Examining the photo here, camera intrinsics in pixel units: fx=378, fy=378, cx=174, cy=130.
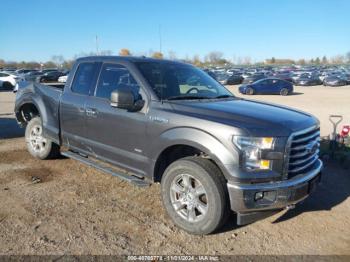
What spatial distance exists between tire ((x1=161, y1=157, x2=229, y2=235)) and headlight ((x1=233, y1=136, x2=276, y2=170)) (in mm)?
351

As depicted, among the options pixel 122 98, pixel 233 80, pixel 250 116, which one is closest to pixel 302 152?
pixel 250 116

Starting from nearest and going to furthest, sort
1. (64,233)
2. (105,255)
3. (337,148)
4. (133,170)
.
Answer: (105,255) → (64,233) → (133,170) → (337,148)

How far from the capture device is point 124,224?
14.4 ft

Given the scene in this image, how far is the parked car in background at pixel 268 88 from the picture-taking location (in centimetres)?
3161

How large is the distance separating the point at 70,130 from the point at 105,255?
2682mm

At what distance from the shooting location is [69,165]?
677 cm

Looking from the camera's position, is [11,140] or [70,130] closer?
[70,130]

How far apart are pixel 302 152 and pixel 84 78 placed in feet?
11.0

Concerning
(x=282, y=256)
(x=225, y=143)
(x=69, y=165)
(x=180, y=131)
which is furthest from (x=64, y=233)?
(x=69, y=165)

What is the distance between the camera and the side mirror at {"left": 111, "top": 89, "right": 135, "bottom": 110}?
444 centimetres

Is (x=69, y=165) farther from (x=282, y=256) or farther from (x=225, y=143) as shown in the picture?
(x=282, y=256)

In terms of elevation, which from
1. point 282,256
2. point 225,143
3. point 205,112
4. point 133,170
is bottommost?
point 282,256

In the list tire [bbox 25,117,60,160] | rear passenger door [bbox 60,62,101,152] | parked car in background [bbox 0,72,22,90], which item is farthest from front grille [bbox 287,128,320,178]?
parked car in background [bbox 0,72,22,90]

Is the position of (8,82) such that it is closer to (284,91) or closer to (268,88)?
(268,88)
